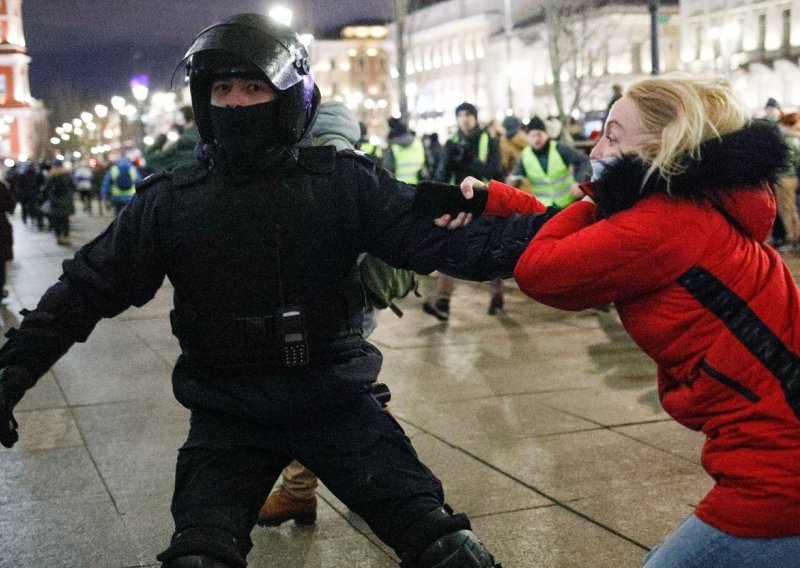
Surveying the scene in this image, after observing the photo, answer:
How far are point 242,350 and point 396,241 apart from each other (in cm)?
50

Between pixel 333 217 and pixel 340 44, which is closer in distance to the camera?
pixel 333 217

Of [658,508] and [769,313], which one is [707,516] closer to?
[769,313]

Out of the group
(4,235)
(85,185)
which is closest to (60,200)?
(4,235)

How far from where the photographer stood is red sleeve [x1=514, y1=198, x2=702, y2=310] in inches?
95.5

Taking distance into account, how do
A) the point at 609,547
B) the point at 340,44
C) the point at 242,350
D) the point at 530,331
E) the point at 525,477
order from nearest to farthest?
the point at 242,350, the point at 609,547, the point at 525,477, the point at 530,331, the point at 340,44

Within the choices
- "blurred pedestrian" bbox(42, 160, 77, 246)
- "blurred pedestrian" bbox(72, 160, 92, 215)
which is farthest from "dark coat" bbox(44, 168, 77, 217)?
"blurred pedestrian" bbox(72, 160, 92, 215)

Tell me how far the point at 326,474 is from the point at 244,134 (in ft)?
3.07

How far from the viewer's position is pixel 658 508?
4.91 meters

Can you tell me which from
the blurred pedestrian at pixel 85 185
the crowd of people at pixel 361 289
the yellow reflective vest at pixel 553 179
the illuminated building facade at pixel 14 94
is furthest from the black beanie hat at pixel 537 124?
the illuminated building facade at pixel 14 94

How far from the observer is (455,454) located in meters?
5.88

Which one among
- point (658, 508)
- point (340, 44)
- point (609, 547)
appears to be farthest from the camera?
point (340, 44)

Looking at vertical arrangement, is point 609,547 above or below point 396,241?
below

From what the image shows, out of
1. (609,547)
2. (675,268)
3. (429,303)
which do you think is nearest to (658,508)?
(609,547)

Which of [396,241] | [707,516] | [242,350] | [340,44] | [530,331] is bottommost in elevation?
[530,331]
